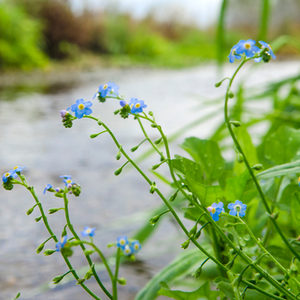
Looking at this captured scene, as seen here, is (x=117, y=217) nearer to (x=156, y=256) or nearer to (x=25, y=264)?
(x=156, y=256)

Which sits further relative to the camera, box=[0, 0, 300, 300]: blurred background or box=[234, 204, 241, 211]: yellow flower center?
box=[0, 0, 300, 300]: blurred background

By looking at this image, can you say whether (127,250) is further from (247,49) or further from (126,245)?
(247,49)

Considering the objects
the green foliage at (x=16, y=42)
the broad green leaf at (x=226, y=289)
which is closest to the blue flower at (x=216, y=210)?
the broad green leaf at (x=226, y=289)

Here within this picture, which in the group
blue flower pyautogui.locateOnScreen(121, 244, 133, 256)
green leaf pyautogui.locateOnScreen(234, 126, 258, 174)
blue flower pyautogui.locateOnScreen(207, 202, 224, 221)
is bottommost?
blue flower pyautogui.locateOnScreen(207, 202, 224, 221)

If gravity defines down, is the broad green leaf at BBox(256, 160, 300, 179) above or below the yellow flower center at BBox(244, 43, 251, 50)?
below

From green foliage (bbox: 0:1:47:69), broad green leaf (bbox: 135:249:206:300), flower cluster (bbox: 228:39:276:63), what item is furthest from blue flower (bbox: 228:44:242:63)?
green foliage (bbox: 0:1:47:69)

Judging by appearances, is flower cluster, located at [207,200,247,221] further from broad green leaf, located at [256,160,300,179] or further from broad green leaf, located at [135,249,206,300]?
broad green leaf, located at [135,249,206,300]
